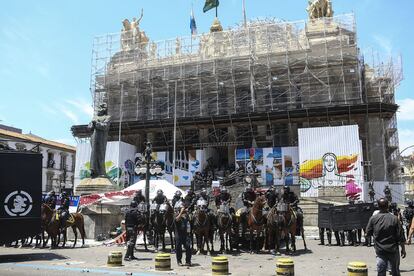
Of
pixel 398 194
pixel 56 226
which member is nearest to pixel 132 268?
pixel 56 226

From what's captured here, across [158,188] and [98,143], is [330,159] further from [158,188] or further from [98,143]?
[98,143]

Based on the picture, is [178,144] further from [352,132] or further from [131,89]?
[352,132]

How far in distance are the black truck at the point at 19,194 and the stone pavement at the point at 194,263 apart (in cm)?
96

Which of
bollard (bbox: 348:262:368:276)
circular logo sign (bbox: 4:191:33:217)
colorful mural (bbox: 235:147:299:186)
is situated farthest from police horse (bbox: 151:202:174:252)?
colorful mural (bbox: 235:147:299:186)

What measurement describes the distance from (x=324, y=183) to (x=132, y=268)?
27.6 m

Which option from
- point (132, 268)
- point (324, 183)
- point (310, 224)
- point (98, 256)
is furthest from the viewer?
point (324, 183)

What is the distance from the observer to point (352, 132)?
36312 mm

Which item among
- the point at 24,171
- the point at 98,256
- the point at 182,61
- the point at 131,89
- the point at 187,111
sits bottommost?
the point at 98,256

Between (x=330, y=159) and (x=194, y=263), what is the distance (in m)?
26.7

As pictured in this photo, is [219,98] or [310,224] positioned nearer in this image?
[310,224]

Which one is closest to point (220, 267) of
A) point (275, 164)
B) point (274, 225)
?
point (274, 225)

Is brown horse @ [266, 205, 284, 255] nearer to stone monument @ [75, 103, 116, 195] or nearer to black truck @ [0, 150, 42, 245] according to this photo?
black truck @ [0, 150, 42, 245]

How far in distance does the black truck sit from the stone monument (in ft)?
31.6

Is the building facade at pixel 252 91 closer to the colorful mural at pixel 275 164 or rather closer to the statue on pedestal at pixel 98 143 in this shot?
the colorful mural at pixel 275 164
